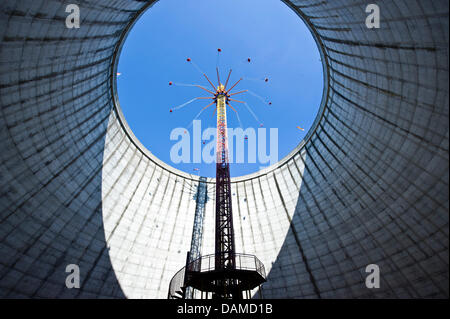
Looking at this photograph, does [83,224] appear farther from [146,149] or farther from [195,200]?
[195,200]

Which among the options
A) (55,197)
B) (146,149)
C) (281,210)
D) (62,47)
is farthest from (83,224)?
(281,210)
